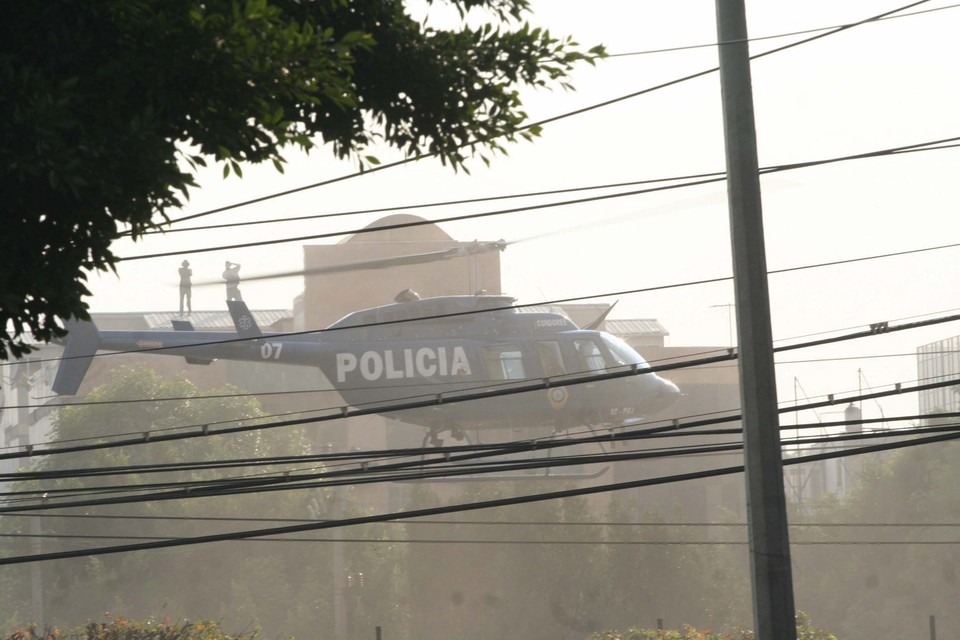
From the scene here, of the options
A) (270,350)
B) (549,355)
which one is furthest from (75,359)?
(549,355)

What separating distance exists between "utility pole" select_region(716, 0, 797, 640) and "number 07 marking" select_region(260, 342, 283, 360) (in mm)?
17539

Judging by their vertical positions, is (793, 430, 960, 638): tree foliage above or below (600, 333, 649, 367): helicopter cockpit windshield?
below

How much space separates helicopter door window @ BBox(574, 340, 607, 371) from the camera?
2298cm

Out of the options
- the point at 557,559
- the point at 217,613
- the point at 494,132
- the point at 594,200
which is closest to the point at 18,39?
the point at 494,132

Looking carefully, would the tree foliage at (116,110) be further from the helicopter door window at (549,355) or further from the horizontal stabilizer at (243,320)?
the horizontal stabilizer at (243,320)

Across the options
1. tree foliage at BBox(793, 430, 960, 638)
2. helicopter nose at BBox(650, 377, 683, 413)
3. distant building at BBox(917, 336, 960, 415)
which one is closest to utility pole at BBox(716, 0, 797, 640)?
helicopter nose at BBox(650, 377, 683, 413)

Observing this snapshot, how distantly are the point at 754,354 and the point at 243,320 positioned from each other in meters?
21.1

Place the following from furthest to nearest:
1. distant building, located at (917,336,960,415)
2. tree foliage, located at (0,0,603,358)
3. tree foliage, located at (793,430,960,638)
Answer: distant building, located at (917,336,960,415)
tree foliage, located at (793,430,960,638)
tree foliage, located at (0,0,603,358)

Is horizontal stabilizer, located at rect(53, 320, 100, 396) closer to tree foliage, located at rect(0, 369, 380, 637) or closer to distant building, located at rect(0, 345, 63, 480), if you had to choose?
tree foliage, located at rect(0, 369, 380, 637)

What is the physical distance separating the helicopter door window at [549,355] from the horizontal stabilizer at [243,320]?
6.86m

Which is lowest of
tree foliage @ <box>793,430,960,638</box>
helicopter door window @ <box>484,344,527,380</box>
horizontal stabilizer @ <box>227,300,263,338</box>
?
tree foliage @ <box>793,430,960,638</box>

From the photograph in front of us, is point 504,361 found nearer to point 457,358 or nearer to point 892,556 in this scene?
point 457,358

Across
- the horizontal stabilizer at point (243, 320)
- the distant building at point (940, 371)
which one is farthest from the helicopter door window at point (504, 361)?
the distant building at point (940, 371)

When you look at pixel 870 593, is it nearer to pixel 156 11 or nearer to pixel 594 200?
pixel 594 200
